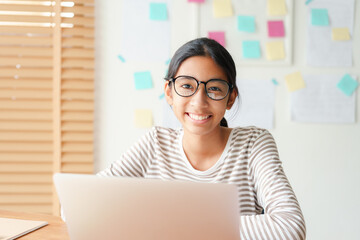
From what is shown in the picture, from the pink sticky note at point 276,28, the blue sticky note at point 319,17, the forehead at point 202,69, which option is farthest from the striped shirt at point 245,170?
the blue sticky note at point 319,17

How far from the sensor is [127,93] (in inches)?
101

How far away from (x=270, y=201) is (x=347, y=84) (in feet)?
5.38

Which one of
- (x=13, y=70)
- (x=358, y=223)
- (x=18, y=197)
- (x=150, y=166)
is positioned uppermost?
(x=13, y=70)

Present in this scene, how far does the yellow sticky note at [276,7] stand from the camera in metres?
2.49

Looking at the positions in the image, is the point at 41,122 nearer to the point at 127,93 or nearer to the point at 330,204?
the point at 127,93

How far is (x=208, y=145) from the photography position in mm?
1413

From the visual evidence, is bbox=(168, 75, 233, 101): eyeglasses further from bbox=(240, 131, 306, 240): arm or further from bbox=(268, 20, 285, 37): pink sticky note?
bbox=(268, 20, 285, 37): pink sticky note

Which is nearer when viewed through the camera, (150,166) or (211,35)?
(150,166)

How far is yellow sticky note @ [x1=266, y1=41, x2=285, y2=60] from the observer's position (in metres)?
2.51

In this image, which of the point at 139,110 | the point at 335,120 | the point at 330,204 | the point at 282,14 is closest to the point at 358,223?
the point at 330,204

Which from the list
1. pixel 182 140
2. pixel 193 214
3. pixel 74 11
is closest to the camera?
pixel 193 214

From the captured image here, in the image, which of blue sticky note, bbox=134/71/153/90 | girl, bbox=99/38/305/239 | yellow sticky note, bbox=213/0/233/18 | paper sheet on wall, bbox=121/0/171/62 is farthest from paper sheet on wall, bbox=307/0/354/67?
girl, bbox=99/38/305/239

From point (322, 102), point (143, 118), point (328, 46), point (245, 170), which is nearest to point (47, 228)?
point (245, 170)

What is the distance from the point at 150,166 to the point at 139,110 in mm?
1090
